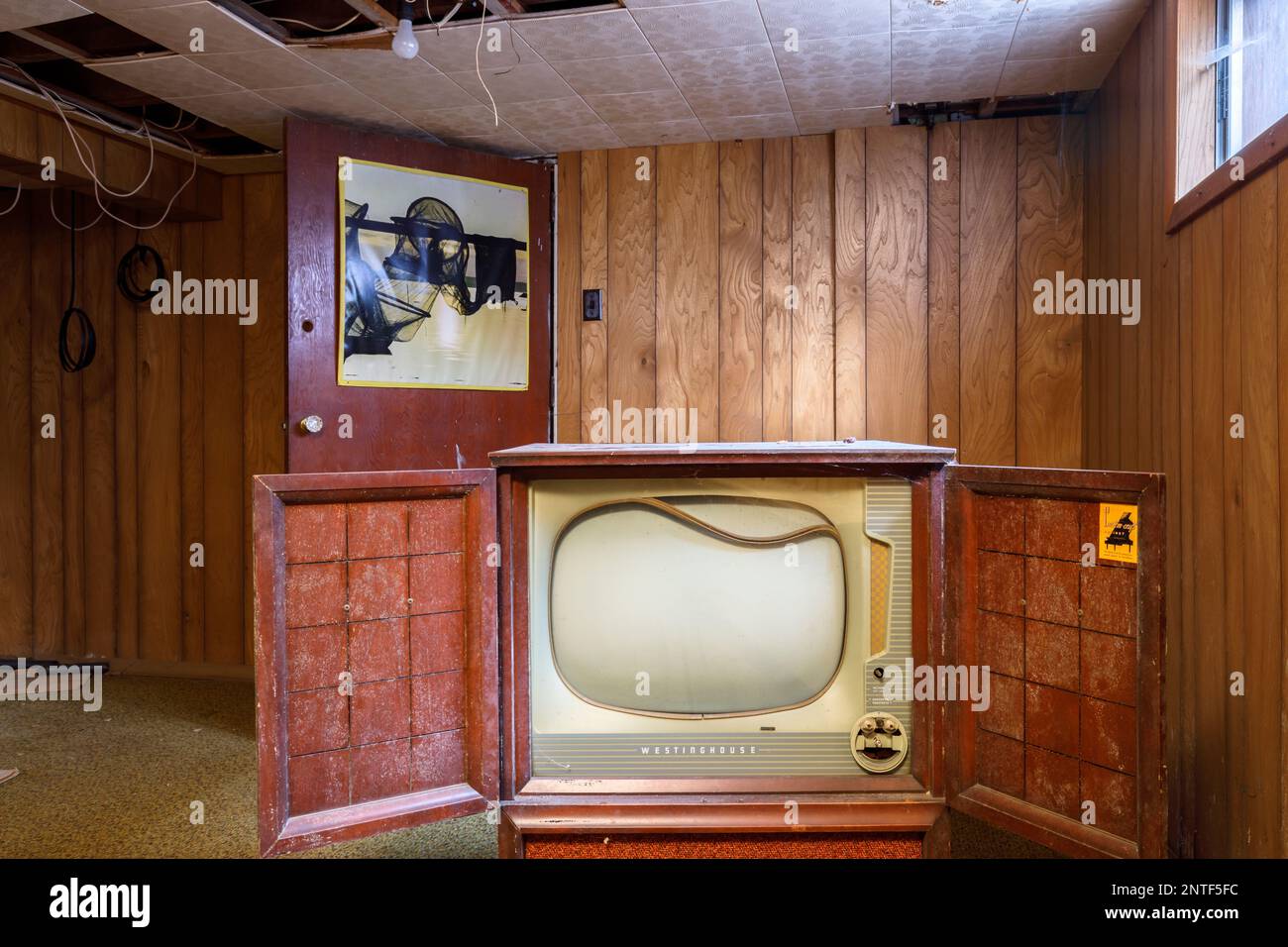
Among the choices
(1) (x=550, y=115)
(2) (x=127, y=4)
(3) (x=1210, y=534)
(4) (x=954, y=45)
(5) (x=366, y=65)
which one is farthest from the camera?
(1) (x=550, y=115)

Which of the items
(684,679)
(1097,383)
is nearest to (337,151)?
(684,679)

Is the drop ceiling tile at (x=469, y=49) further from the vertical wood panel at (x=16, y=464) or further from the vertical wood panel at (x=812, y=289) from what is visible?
the vertical wood panel at (x=16, y=464)

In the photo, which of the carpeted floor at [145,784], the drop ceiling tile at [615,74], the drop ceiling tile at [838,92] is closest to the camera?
the carpeted floor at [145,784]

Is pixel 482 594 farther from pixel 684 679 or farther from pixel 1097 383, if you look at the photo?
pixel 1097 383

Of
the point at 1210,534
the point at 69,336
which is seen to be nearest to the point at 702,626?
the point at 1210,534

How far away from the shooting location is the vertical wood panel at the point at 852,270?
267 cm

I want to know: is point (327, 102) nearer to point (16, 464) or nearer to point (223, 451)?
point (223, 451)

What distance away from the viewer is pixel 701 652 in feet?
3.92

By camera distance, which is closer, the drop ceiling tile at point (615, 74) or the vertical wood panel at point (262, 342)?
the drop ceiling tile at point (615, 74)

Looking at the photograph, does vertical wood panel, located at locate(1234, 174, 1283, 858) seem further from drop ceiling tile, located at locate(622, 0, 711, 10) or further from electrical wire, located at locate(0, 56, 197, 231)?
electrical wire, located at locate(0, 56, 197, 231)

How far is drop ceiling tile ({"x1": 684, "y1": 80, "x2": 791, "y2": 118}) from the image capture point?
93.3 inches

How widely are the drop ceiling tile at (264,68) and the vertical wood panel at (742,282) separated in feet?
4.24

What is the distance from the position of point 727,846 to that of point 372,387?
1.96m

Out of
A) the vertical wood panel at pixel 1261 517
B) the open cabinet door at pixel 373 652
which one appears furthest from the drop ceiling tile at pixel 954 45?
the open cabinet door at pixel 373 652
